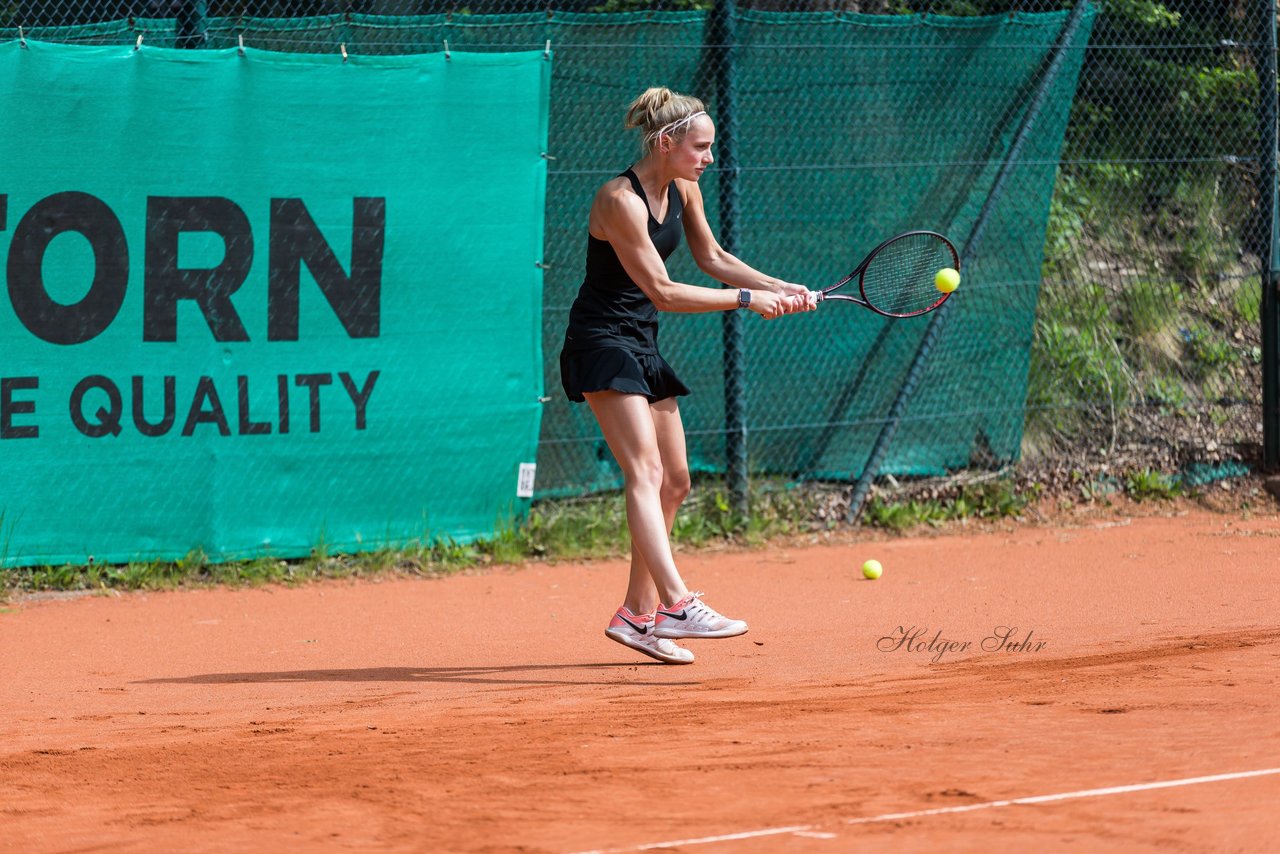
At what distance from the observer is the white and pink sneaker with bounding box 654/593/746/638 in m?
4.83

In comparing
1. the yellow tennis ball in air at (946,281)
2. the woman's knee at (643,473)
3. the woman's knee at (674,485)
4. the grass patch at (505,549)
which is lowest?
the grass patch at (505,549)

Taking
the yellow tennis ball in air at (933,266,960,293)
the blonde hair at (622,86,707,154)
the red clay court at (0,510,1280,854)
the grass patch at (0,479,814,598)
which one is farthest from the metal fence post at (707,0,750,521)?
the blonde hair at (622,86,707,154)

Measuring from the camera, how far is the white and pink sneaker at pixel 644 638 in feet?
16.4

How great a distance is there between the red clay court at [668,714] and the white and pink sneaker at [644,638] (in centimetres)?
8

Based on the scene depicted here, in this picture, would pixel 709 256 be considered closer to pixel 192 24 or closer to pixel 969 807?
pixel 969 807

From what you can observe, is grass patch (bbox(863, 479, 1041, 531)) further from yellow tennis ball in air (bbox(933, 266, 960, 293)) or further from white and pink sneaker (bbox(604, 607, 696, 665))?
white and pink sneaker (bbox(604, 607, 696, 665))

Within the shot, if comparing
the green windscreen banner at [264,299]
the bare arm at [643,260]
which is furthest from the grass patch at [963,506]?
the bare arm at [643,260]

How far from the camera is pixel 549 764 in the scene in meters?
3.75

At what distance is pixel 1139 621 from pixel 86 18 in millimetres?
5677

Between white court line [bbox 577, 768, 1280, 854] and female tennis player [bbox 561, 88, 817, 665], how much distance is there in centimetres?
158

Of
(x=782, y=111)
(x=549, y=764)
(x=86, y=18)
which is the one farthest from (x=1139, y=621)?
(x=86, y=18)

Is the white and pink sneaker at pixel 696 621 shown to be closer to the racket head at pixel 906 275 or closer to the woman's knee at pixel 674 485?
the woman's knee at pixel 674 485

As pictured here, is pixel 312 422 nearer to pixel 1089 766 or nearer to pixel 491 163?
pixel 491 163

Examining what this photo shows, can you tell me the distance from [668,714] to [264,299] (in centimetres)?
345
